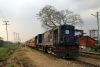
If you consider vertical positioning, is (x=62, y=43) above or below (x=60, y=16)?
below

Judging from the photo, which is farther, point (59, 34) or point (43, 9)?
point (43, 9)

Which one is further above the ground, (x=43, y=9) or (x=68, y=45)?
(x=43, y=9)

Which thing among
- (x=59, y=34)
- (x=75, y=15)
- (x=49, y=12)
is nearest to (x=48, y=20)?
(x=49, y=12)

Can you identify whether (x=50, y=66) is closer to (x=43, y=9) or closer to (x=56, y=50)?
(x=56, y=50)

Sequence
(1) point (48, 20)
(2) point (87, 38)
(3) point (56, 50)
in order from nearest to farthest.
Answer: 1. (3) point (56, 50)
2. (2) point (87, 38)
3. (1) point (48, 20)

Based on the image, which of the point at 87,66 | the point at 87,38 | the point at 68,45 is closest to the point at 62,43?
the point at 68,45

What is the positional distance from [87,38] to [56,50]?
21.1m

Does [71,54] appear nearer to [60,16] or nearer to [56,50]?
[56,50]

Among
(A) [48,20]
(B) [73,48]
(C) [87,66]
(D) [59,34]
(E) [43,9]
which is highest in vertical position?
(E) [43,9]

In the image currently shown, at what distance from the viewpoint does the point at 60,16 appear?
180ft

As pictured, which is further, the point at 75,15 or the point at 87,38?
the point at 75,15

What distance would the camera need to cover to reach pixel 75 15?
54.5 meters

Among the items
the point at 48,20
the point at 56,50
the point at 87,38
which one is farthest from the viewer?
the point at 48,20

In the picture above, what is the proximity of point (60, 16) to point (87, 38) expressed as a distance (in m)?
18.8
